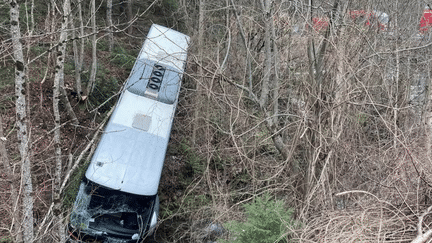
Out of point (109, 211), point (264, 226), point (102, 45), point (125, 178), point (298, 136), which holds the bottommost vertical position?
point (109, 211)

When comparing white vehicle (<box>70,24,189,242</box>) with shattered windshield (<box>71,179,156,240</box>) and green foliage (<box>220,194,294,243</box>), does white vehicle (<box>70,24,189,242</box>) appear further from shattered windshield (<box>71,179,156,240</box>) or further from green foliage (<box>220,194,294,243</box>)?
green foliage (<box>220,194,294,243</box>)

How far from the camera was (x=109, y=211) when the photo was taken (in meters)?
8.71

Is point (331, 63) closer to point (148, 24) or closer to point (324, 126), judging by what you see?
point (324, 126)

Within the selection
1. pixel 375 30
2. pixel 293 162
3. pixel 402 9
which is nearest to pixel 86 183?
pixel 293 162

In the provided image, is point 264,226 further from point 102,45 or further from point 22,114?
point 102,45

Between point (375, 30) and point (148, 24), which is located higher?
point (375, 30)

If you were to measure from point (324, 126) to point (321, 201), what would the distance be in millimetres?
1405

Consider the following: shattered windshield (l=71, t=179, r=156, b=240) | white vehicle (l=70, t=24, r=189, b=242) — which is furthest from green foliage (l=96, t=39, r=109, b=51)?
shattered windshield (l=71, t=179, r=156, b=240)

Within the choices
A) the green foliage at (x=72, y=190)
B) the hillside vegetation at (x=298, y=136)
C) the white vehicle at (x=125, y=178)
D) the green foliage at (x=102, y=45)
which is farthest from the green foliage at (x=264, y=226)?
the green foliage at (x=102, y=45)

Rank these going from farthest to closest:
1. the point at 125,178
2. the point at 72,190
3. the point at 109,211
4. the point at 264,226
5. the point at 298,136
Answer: the point at 72,190 < the point at 125,178 < the point at 109,211 < the point at 298,136 < the point at 264,226

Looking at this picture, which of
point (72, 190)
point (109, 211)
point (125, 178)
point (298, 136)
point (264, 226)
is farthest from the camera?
point (72, 190)

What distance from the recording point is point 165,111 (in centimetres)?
1077

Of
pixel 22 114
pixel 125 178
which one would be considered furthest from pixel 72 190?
pixel 22 114

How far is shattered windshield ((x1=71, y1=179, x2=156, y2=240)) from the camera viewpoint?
860cm
